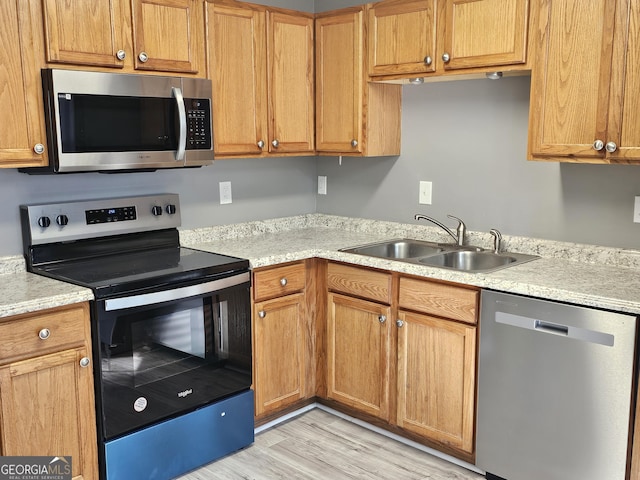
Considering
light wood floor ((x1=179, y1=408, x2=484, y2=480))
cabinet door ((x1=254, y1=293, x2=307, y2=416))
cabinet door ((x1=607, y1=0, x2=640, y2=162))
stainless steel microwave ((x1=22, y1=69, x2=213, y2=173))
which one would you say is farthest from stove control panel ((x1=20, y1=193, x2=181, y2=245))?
cabinet door ((x1=607, y1=0, x2=640, y2=162))

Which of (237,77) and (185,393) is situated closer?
(185,393)

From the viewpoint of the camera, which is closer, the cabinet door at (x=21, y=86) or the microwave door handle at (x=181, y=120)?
the cabinet door at (x=21, y=86)

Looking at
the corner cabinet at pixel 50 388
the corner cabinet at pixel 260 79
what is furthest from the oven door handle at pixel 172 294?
the corner cabinet at pixel 260 79

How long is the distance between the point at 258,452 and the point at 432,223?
1461mm

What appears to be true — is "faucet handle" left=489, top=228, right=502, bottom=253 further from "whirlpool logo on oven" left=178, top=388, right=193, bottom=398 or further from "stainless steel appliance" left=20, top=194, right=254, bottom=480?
"whirlpool logo on oven" left=178, top=388, right=193, bottom=398

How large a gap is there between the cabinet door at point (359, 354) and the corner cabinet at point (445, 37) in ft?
3.77

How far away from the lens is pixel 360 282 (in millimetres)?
2973

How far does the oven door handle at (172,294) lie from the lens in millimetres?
2334

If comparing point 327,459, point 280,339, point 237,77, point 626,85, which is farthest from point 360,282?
point 626,85

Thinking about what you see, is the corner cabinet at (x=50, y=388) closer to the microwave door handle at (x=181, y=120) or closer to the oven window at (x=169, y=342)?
the oven window at (x=169, y=342)

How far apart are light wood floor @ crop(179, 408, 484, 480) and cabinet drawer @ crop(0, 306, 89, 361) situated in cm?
86

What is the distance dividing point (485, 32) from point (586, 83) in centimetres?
51

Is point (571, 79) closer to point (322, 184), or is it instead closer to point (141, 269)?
point (322, 184)

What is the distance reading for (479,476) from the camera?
269cm
